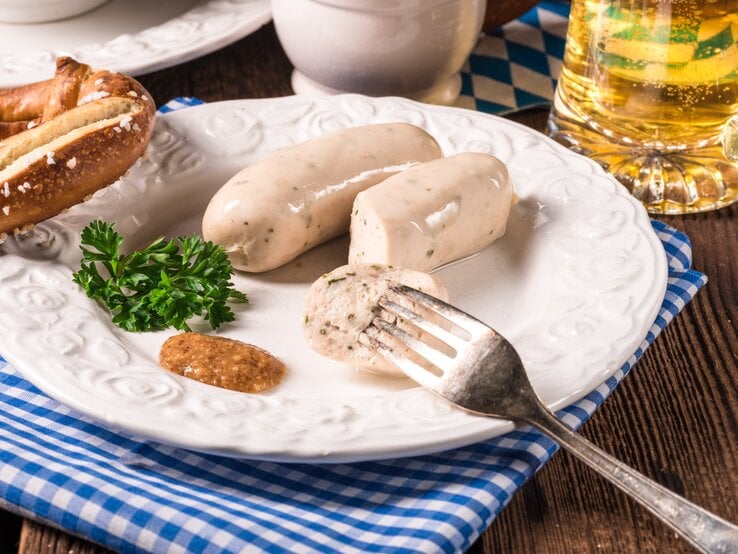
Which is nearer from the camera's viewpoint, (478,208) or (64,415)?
(64,415)

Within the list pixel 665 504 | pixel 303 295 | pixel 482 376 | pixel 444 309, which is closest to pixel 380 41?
pixel 303 295

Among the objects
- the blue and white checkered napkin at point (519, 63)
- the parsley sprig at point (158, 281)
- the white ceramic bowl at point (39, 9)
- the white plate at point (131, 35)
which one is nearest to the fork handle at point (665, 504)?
the parsley sprig at point (158, 281)

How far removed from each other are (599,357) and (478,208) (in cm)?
40

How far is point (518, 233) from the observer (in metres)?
1.86

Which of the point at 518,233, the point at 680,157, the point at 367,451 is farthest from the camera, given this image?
the point at 680,157

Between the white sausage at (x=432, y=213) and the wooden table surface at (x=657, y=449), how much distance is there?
355 millimetres

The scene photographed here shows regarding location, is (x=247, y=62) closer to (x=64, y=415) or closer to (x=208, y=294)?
(x=208, y=294)

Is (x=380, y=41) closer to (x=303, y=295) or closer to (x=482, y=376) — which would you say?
(x=303, y=295)

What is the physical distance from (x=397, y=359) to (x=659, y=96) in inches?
35.0

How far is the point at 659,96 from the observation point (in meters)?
1.99

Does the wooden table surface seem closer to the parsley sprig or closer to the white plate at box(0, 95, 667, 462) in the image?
the white plate at box(0, 95, 667, 462)

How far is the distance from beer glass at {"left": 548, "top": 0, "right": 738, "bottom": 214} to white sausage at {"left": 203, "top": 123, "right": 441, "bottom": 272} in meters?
0.43

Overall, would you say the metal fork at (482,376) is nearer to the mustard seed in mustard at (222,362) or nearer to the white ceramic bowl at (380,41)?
the mustard seed in mustard at (222,362)

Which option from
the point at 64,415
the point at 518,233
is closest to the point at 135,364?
the point at 64,415
